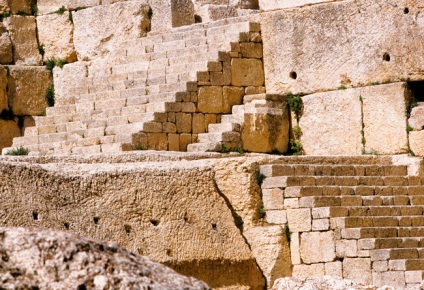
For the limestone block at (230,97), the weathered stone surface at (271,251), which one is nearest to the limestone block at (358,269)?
the weathered stone surface at (271,251)

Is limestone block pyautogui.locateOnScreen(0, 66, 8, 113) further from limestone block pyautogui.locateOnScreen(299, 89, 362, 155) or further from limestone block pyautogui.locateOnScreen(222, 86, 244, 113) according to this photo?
limestone block pyautogui.locateOnScreen(299, 89, 362, 155)

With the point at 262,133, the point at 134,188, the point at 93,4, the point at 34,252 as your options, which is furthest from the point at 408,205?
the point at 34,252

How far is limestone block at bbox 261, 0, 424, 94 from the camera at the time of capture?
1730cm

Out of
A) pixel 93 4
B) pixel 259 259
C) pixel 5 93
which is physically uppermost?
pixel 93 4

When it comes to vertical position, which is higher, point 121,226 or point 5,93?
point 5,93

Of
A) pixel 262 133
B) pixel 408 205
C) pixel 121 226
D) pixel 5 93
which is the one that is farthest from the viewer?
pixel 5 93

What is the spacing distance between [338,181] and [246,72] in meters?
3.40

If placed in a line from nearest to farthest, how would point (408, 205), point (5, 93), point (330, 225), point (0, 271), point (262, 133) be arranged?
1. point (0, 271)
2. point (330, 225)
3. point (408, 205)
4. point (262, 133)
5. point (5, 93)

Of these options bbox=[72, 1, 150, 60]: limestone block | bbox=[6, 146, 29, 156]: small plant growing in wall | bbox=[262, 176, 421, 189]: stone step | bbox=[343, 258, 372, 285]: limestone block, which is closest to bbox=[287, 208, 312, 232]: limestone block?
bbox=[262, 176, 421, 189]: stone step

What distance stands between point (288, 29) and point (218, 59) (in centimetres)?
126

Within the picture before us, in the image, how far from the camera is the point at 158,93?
57.3 feet

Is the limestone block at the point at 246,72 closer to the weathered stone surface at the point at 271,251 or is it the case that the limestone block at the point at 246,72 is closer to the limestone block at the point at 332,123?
the limestone block at the point at 332,123

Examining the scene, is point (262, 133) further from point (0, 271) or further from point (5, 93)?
point (0, 271)

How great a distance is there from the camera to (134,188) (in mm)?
13891
